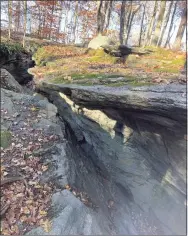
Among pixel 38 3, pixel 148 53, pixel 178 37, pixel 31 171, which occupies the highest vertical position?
pixel 38 3

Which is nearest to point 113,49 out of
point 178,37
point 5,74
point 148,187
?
point 5,74

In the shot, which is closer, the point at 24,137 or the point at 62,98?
the point at 24,137

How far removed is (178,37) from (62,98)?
1555 centimetres

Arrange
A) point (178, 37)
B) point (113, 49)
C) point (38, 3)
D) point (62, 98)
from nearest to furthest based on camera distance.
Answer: point (62, 98) → point (113, 49) → point (178, 37) → point (38, 3)

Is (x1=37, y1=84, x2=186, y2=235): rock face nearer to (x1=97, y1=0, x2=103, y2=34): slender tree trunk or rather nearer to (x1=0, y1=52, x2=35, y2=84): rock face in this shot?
(x1=0, y1=52, x2=35, y2=84): rock face

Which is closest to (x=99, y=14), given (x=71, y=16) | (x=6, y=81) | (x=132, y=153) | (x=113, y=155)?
(x=6, y=81)

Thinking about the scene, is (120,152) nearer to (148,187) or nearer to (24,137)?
(148,187)

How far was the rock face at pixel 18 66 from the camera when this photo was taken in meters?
11.5

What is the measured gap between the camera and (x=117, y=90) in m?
5.80

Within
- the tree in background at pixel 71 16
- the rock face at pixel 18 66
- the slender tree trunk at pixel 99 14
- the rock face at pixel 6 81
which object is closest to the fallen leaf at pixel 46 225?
the rock face at pixel 6 81

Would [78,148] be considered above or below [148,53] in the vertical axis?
below

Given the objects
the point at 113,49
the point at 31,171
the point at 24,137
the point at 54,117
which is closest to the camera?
the point at 31,171

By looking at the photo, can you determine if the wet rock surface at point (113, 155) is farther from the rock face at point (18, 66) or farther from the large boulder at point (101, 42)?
the large boulder at point (101, 42)

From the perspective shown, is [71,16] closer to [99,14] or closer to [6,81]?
[99,14]
